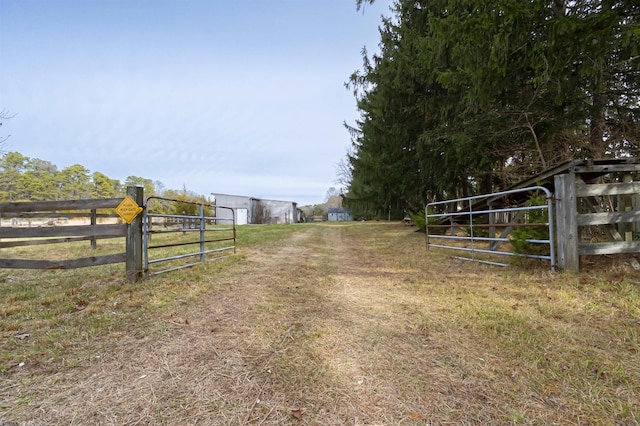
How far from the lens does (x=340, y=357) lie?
221 cm

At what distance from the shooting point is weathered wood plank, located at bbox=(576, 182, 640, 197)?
432 centimetres

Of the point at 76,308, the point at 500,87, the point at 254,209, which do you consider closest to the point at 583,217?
the point at 500,87

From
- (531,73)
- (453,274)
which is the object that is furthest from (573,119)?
(453,274)

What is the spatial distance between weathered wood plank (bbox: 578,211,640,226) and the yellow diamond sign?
7063mm

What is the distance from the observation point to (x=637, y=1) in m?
4.57

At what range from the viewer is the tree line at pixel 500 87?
4703 millimetres

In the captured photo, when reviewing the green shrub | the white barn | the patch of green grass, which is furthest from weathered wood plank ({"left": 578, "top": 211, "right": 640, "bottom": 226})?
the white barn

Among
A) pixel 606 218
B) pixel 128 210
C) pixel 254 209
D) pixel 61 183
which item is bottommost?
pixel 606 218

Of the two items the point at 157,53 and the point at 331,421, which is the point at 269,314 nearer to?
the point at 331,421

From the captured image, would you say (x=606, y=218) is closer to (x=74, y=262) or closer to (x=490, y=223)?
(x=490, y=223)

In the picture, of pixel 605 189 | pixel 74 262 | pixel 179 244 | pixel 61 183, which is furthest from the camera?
pixel 61 183

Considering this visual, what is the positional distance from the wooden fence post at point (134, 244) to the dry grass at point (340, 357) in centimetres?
38

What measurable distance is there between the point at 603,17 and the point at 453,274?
15.6 ft

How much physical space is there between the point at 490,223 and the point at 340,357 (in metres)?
6.98
